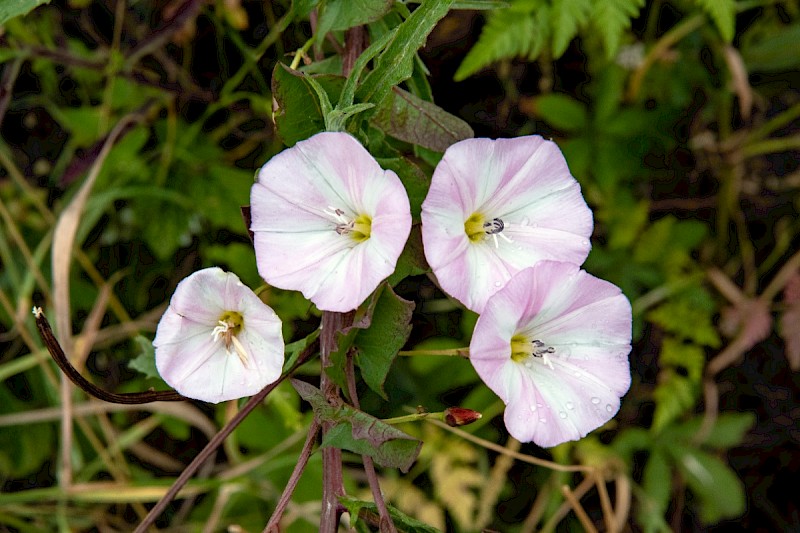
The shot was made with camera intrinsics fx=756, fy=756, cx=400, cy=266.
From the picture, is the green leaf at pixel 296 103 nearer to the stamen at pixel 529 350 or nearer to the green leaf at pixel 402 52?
the green leaf at pixel 402 52

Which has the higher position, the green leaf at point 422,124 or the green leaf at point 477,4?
the green leaf at point 477,4

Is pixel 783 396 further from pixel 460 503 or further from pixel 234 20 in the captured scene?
pixel 234 20

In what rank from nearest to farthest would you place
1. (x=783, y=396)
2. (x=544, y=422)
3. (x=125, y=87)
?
(x=544, y=422) → (x=125, y=87) → (x=783, y=396)

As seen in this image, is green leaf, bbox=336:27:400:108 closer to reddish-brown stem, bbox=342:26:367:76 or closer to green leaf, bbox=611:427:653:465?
reddish-brown stem, bbox=342:26:367:76

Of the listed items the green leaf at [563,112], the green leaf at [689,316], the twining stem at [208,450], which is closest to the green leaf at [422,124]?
the twining stem at [208,450]

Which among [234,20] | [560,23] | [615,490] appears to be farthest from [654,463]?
[234,20]

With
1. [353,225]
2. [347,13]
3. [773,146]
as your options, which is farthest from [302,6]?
[773,146]

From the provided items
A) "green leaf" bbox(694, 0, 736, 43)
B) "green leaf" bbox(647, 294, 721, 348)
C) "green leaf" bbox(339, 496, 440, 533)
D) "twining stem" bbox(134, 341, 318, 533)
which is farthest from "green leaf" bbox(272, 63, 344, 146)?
"green leaf" bbox(647, 294, 721, 348)

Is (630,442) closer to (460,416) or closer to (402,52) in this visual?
(460,416)
